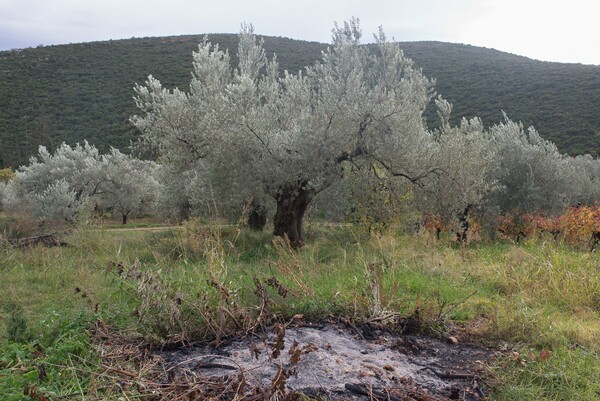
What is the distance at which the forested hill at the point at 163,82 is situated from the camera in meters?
33.5

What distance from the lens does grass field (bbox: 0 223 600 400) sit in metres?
3.62

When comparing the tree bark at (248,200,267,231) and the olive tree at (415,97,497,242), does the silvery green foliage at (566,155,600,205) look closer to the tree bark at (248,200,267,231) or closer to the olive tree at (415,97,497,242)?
the olive tree at (415,97,497,242)

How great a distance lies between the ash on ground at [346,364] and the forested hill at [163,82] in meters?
27.8

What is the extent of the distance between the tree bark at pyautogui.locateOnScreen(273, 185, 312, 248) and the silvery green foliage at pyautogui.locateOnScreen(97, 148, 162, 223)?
12.0 m

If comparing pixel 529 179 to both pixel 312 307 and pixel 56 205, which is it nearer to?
pixel 312 307

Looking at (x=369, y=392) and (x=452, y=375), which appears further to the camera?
(x=452, y=375)

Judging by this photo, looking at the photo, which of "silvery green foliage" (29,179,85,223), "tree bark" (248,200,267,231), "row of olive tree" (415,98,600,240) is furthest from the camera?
"silvery green foliage" (29,179,85,223)

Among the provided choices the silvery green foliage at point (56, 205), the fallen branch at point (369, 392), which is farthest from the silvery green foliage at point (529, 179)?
the silvery green foliage at point (56, 205)

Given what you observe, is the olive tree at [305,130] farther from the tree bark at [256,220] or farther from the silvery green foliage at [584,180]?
the silvery green foliage at [584,180]

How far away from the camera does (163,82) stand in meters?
A: 41.6

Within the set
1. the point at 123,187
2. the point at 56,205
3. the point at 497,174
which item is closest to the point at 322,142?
the point at 497,174

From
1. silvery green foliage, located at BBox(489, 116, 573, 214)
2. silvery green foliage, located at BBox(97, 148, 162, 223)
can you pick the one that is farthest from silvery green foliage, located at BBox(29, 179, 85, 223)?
silvery green foliage, located at BBox(489, 116, 573, 214)

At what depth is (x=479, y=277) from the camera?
6.81m

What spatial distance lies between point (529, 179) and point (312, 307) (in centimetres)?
1332
